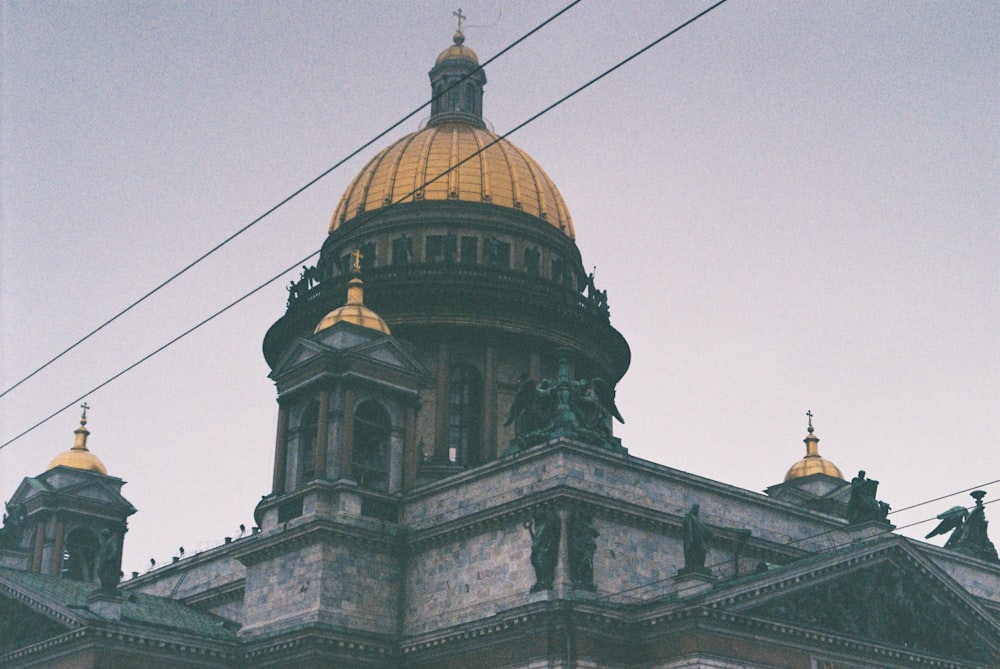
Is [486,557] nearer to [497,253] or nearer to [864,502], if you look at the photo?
[864,502]

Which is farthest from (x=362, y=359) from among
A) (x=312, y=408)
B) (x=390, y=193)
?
(x=390, y=193)

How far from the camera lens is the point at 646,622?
36438 mm

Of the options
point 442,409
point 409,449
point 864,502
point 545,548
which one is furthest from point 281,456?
point 864,502

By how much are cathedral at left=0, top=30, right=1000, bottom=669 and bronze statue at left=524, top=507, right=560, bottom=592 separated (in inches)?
2.3

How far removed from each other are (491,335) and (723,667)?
1981 cm

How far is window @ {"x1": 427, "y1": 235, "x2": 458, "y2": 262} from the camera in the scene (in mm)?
54188

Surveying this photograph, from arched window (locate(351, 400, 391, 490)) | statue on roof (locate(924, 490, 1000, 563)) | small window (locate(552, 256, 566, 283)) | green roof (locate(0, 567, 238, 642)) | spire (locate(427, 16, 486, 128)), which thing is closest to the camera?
green roof (locate(0, 567, 238, 642))

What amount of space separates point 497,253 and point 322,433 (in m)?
14.5

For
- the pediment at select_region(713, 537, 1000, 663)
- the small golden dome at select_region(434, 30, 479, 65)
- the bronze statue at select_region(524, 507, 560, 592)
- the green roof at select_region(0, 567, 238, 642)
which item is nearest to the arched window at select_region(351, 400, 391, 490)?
the green roof at select_region(0, 567, 238, 642)

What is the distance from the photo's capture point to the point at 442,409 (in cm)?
5091

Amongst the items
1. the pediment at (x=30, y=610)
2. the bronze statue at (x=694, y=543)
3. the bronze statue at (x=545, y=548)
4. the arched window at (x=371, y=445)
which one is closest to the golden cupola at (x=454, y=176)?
the arched window at (x=371, y=445)

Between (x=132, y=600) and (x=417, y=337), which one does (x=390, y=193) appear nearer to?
(x=417, y=337)

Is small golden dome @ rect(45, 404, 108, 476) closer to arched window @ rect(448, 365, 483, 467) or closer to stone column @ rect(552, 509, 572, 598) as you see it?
arched window @ rect(448, 365, 483, 467)

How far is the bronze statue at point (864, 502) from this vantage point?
44.5 meters
